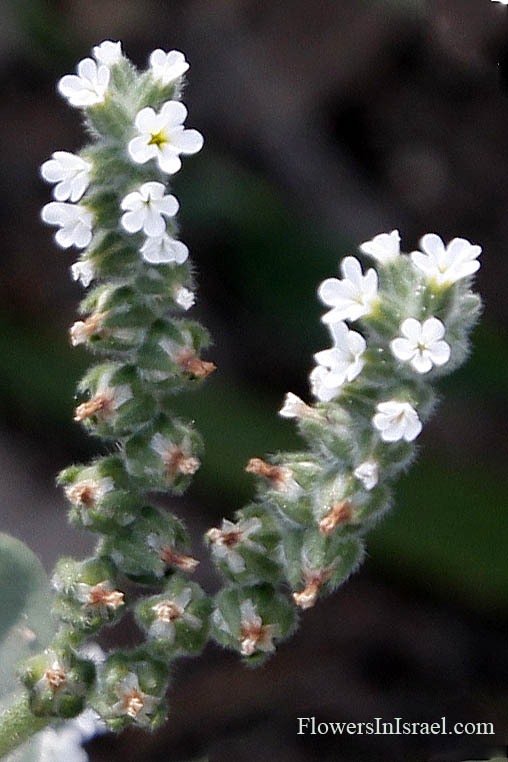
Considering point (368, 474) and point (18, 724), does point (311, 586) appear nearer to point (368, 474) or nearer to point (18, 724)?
point (368, 474)

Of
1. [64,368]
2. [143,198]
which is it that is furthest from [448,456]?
[143,198]

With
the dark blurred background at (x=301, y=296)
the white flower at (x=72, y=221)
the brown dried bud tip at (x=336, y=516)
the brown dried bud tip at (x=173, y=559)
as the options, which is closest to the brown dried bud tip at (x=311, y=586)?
the brown dried bud tip at (x=336, y=516)

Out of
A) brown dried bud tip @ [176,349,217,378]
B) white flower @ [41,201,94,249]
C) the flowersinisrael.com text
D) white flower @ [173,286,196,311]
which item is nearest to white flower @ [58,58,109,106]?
white flower @ [41,201,94,249]

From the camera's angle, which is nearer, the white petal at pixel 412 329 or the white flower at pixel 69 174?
the white petal at pixel 412 329

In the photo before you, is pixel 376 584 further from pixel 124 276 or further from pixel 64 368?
pixel 124 276

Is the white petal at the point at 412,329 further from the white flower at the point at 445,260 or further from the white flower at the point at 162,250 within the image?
the white flower at the point at 162,250

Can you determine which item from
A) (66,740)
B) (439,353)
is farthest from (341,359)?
(66,740)
